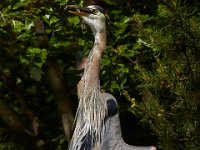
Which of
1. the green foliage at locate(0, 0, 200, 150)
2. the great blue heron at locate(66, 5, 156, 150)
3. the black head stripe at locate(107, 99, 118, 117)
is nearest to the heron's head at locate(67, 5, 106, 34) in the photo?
the great blue heron at locate(66, 5, 156, 150)

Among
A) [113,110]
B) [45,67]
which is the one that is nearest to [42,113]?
[45,67]

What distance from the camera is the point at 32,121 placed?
623 cm

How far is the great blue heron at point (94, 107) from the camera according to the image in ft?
13.3

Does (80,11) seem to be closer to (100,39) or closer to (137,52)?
(100,39)

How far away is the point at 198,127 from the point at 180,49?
50 centimetres

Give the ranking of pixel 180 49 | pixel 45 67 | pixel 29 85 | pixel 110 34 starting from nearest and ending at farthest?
pixel 180 49 → pixel 110 34 → pixel 45 67 → pixel 29 85

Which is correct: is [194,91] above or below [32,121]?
above

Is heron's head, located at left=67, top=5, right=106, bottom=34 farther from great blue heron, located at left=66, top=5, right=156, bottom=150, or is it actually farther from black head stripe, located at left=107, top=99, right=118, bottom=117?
black head stripe, located at left=107, top=99, right=118, bottom=117

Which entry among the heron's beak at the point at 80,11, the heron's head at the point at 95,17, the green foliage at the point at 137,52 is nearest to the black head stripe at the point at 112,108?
the green foliage at the point at 137,52

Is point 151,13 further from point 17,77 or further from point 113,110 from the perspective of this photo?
point 17,77

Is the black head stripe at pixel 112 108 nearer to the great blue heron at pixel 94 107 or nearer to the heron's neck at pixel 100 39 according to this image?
the great blue heron at pixel 94 107

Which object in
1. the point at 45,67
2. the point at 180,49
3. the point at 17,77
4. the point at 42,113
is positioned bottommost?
the point at 42,113

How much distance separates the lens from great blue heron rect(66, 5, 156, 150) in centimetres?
404

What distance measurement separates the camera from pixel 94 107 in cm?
414
